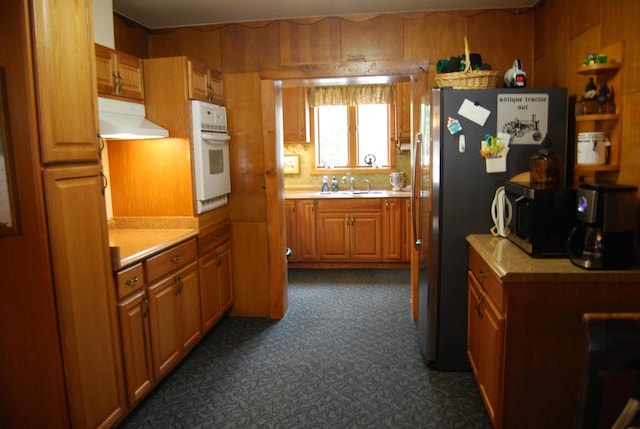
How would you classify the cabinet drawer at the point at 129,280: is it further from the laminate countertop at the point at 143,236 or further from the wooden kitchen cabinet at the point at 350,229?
the wooden kitchen cabinet at the point at 350,229

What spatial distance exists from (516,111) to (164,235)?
2.27m

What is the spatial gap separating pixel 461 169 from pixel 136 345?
2.06 meters

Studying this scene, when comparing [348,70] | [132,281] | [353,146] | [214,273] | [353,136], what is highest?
[348,70]

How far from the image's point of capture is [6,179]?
1.82m

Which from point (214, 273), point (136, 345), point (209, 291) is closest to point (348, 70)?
point (214, 273)

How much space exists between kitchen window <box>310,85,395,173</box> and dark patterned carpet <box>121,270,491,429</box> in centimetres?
242

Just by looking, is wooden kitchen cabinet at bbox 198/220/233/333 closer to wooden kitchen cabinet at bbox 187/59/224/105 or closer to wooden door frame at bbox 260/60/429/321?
wooden door frame at bbox 260/60/429/321

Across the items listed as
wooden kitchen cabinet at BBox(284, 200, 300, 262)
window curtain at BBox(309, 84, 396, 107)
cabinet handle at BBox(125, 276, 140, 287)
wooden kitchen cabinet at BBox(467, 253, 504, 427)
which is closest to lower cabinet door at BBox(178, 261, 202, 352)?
cabinet handle at BBox(125, 276, 140, 287)

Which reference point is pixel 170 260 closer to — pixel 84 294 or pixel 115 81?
pixel 84 294

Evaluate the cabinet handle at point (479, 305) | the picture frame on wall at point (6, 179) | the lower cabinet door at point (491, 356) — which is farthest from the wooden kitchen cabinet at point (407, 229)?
the picture frame on wall at point (6, 179)

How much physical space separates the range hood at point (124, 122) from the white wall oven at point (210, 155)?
242 millimetres

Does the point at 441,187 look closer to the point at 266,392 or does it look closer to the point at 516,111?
the point at 516,111

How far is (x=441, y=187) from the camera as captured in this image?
270 cm

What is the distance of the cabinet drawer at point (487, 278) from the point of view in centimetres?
205
